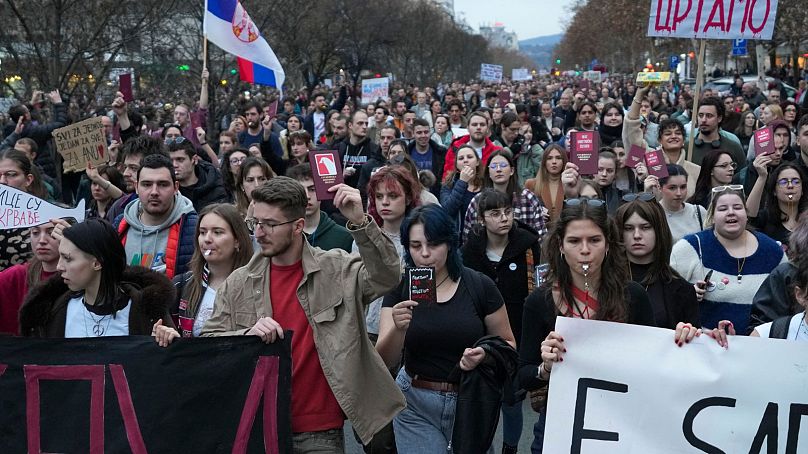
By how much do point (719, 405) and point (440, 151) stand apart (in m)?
7.92

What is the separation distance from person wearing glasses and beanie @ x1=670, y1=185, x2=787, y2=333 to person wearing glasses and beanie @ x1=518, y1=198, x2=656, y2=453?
1357 mm

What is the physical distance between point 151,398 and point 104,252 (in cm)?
72

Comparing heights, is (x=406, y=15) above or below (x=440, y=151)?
above

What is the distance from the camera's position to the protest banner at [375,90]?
21109 millimetres

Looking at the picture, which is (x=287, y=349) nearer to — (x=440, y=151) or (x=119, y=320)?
(x=119, y=320)

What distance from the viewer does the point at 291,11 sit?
24.3m

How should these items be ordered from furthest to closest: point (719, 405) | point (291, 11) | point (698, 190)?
point (291, 11) → point (698, 190) → point (719, 405)

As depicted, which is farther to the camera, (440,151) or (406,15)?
(406,15)

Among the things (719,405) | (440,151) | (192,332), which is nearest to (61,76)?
(440,151)

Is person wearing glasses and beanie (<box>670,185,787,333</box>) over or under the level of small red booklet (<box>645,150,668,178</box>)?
under

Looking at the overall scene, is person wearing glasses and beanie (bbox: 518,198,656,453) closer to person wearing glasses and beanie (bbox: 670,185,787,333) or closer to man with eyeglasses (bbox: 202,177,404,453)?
man with eyeglasses (bbox: 202,177,404,453)

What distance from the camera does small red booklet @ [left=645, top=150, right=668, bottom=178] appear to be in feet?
22.5

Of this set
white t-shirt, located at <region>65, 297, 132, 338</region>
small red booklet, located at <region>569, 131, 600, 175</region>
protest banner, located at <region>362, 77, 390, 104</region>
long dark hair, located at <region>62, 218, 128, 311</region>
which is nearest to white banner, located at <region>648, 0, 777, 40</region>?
small red booklet, located at <region>569, 131, 600, 175</region>

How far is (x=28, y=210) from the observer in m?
5.07
